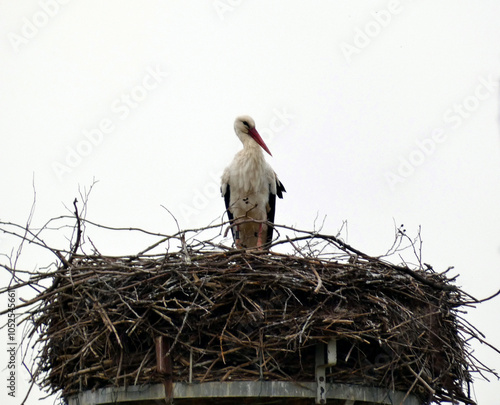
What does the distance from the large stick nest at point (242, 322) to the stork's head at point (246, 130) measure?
2724 mm

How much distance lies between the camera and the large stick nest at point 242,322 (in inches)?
157

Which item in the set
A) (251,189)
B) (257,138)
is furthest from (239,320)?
(257,138)

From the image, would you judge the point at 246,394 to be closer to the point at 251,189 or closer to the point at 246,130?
the point at 251,189

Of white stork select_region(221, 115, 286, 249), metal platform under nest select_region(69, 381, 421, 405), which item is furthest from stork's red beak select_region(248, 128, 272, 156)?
metal platform under nest select_region(69, 381, 421, 405)

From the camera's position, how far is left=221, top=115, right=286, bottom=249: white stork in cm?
665

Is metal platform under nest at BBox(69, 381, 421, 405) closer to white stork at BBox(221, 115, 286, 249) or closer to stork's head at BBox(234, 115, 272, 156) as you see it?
white stork at BBox(221, 115, 286, 249)

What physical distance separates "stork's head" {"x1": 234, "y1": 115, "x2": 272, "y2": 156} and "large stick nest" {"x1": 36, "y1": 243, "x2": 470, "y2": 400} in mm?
2724

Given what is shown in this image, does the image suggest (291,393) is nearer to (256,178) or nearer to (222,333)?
(222,333)

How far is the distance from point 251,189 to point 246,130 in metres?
0.66

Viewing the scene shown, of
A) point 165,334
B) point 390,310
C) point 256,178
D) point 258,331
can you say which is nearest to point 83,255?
point 165,334

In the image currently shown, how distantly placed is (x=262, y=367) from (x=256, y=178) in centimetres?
288

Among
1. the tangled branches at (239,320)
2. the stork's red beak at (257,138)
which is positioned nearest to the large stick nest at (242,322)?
the tangled branches at (239,320)

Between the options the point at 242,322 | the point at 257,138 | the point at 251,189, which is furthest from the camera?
the point at 257,138

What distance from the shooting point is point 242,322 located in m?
4.04
